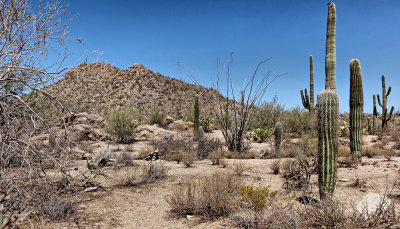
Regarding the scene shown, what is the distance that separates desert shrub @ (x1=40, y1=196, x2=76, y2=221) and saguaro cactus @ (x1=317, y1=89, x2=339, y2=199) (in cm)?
431

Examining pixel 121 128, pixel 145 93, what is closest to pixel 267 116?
pixel 121 128

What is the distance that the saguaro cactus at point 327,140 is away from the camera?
16.7 ft

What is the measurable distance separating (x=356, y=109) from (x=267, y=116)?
39.0 feet

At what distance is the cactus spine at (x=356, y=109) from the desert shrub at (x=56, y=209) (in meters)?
8.20

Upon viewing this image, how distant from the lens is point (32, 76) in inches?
202

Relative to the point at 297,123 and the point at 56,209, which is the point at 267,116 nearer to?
the point at 297,123

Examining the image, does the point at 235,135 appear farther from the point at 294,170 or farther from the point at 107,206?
the point at 107,206

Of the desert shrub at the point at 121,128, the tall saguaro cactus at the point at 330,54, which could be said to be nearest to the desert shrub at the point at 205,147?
the desert shrub at the point at 121,128

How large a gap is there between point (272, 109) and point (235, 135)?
34.5ft

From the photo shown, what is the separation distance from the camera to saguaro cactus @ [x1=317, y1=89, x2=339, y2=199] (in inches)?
200

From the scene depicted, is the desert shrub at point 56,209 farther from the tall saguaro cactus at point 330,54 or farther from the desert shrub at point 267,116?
the desert shrub at point 267,116

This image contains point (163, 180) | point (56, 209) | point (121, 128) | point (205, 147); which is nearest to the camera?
point (56, 209)

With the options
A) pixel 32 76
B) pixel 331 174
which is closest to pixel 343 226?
pixel 331 174

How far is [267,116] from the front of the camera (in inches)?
846
